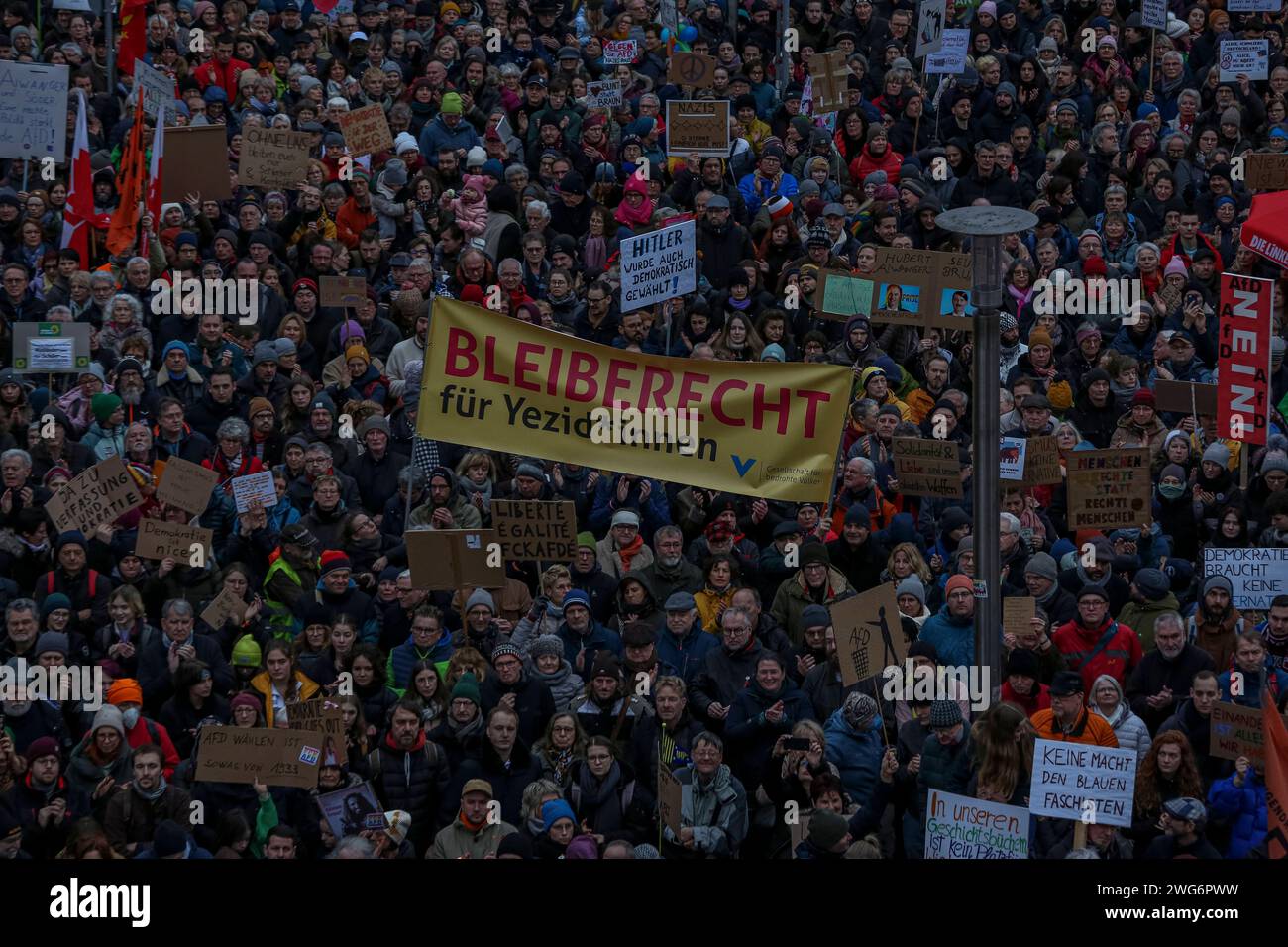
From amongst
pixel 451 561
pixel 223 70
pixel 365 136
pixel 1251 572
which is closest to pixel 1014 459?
pixel 1251 572

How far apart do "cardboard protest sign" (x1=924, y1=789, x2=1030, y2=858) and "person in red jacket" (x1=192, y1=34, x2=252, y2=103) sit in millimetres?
Answer: 12422

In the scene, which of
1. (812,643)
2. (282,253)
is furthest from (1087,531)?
(282,253)

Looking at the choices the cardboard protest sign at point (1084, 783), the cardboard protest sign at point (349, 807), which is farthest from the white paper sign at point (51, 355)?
the cardboard protest sign at point (1084, 783)

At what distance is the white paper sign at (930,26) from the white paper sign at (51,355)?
9.07 meters

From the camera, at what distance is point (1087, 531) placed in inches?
603

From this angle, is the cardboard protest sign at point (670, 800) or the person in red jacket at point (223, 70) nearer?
the cardboard protest sign at point (670, 800)

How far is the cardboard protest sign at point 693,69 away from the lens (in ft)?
73.2

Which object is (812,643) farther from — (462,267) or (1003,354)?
(462,267)

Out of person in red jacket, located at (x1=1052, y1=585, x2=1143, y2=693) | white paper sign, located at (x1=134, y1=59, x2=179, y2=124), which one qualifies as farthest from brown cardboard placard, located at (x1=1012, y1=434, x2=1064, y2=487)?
white paper sign, located at (x1=134, y1=59, x2=179, y2=124)

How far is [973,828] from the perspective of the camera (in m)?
12.0

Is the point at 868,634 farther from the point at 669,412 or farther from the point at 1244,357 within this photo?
the point at 1244,357

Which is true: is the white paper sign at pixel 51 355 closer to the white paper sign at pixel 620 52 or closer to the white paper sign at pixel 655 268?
the white paper sign at pixel 655 268

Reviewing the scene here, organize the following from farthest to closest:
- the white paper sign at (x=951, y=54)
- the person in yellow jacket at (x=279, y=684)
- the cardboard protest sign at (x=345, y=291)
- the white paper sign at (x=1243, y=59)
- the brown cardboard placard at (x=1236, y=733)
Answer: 1. the white paper sign at (x=951, y=54)
2. the white paper sign at (x=1243, y=59)
3. the cardboard protest sign at (x=345, y=291)
4. the person in yellow jacket at (x=279, y=684)
5. the brown cardboard placard at (x=1236, y=733)
